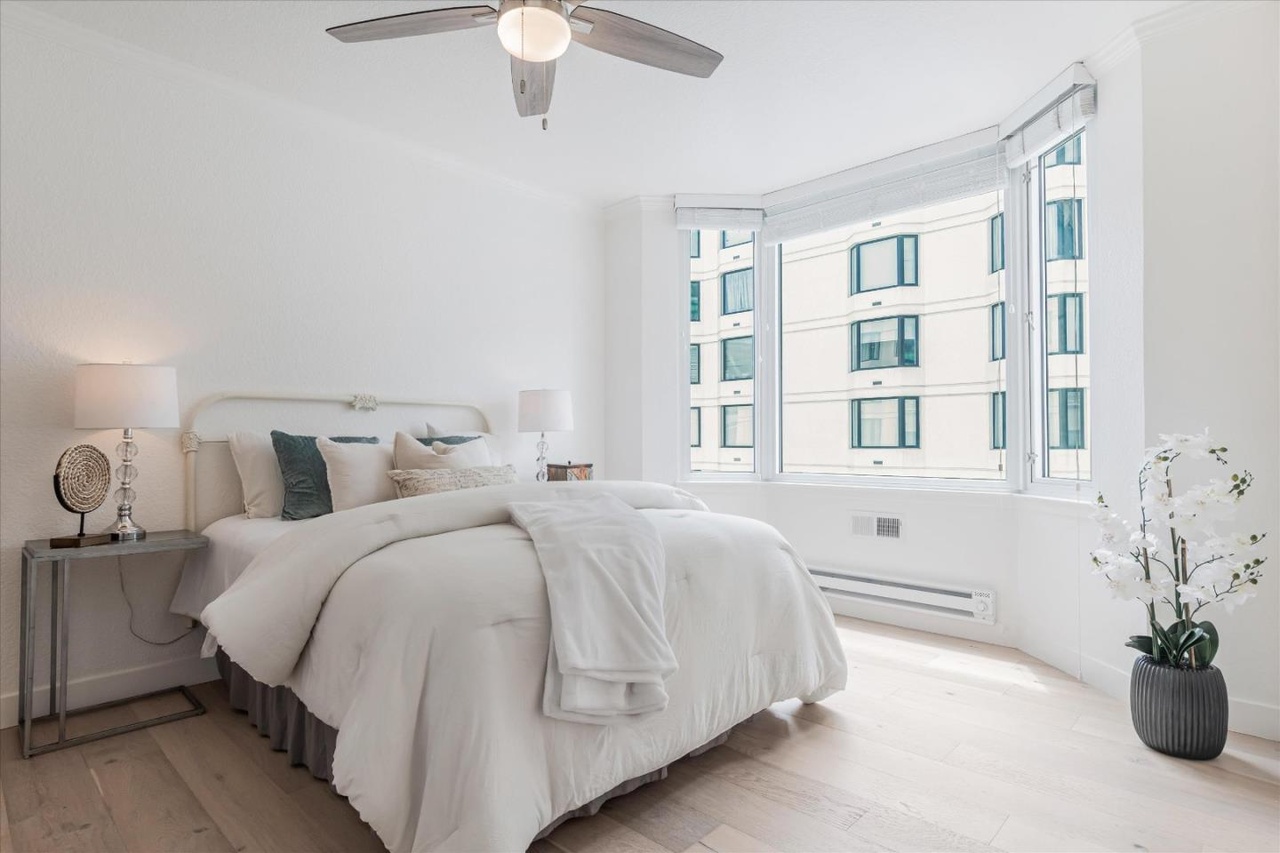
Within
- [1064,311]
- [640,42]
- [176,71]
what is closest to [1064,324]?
[1064,311]

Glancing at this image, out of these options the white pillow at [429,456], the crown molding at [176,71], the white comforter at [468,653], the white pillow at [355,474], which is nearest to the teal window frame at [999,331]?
the white comforter at [468,653]

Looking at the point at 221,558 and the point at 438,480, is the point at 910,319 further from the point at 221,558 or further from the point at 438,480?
the point at 221,558

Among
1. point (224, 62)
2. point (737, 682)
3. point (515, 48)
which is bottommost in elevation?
point (737, 682)

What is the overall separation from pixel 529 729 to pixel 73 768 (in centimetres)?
168

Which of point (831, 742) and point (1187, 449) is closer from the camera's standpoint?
point (1187, 449)

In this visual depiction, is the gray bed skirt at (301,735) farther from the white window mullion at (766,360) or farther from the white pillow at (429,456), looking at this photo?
the white window mullion at (766,360)

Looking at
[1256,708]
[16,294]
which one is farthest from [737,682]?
[16,294]

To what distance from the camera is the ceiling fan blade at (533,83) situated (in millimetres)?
2104

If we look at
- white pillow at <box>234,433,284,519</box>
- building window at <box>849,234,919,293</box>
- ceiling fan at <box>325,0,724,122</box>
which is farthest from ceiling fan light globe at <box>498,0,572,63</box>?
building window at <box>849,234,919,293</box>

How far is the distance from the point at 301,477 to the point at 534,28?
6.41ft

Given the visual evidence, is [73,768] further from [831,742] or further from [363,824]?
[831,742]

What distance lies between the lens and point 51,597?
2.55m

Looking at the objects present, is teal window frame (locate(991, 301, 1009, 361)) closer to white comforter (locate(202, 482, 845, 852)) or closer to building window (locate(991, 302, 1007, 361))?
building window (locate(991, 302, 1007, 361))

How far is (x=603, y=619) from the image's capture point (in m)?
1.70
